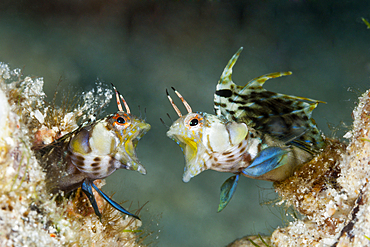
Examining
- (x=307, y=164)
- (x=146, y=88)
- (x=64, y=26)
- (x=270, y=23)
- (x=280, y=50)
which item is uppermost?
(x=64, y=26)

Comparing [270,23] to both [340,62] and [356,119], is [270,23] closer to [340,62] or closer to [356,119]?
[340,62]

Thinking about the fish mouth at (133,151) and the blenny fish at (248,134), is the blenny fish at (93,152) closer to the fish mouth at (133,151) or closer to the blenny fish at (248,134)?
the fish mouth at (133,151)

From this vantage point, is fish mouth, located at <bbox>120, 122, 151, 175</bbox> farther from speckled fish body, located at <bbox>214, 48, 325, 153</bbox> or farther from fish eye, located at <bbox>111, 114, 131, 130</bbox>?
speckled fish body, located at <bbox>214, 48, 325, 153</bbox>

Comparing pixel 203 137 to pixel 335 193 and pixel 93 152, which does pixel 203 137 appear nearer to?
pixel 93 152

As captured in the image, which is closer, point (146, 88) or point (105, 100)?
point (105, 100)

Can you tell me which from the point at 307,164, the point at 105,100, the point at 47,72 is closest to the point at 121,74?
the point at 47,72

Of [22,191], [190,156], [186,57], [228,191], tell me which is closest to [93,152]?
[22,191]

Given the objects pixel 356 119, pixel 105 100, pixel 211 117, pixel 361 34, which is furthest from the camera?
pixel 361 34
